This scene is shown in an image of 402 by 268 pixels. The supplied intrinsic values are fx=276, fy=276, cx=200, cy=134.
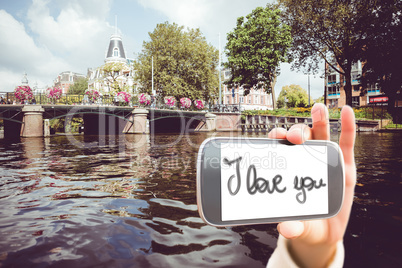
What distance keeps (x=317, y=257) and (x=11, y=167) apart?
797 centimetres

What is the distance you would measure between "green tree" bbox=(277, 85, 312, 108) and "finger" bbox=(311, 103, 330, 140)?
65694 millimetres

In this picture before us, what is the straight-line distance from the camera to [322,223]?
2.73 feet

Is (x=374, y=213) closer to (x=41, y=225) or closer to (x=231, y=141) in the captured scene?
(x=231, y=141)

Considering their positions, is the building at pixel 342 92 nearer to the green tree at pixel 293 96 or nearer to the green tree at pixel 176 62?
the green tree at pixel 293 96

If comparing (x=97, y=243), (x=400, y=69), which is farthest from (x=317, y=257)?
(x=400, y=69)

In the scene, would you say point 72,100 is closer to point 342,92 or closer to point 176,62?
point 176,62

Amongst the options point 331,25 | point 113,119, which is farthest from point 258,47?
point 113,119

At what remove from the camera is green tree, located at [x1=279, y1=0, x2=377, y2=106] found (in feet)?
68.1

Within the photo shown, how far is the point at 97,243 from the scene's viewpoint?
227 cm

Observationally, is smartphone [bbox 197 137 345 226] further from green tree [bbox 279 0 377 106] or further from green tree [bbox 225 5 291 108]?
green tree [bbox 225 5 291 108]

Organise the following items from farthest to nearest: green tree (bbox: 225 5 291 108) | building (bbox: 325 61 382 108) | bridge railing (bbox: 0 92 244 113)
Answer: building (bbox: 325 61 382 108), green tree (bbox: 225 5 291 108), bridge railing (bbox: 0 92 244 113)

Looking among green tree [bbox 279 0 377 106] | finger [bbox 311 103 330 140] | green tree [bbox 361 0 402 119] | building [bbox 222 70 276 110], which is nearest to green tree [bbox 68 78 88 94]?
building [bbox 222 70 276 110]

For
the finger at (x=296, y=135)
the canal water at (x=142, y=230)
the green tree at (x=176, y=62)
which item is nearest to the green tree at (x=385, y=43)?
the green tree at (x=176, y=62)

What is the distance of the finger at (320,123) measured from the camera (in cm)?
81
